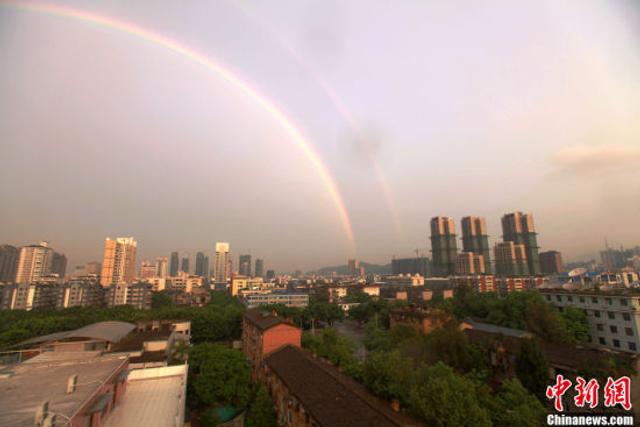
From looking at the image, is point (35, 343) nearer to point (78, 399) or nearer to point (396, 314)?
point (78, 399)

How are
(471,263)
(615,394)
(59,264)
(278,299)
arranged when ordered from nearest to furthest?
(615,394) < (278,299) < (59,264) < (471,263)

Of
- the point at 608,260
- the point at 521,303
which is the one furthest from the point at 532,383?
the point at 608,260

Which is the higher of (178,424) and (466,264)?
(466,264)

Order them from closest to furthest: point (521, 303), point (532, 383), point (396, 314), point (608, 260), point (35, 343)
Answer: point (532, 383)
point (35, 343)
point (521, 303)
point (396, 314)
point (608, 260)

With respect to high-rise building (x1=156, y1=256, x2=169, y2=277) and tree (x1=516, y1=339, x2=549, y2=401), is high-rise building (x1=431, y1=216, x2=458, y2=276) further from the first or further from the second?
high-rise building (x1=156, y1=256, x2=169, y2=277)

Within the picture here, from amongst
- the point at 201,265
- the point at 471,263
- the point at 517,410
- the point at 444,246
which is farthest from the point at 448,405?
→ the point at 201,265

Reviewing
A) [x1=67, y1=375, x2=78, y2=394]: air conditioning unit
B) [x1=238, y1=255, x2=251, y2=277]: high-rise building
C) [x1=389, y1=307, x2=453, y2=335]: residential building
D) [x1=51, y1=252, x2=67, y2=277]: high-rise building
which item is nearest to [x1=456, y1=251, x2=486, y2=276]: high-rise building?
[x1=389, y1=307, x2=453, y2=335]: residential building

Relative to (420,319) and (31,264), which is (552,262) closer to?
(420,319)
